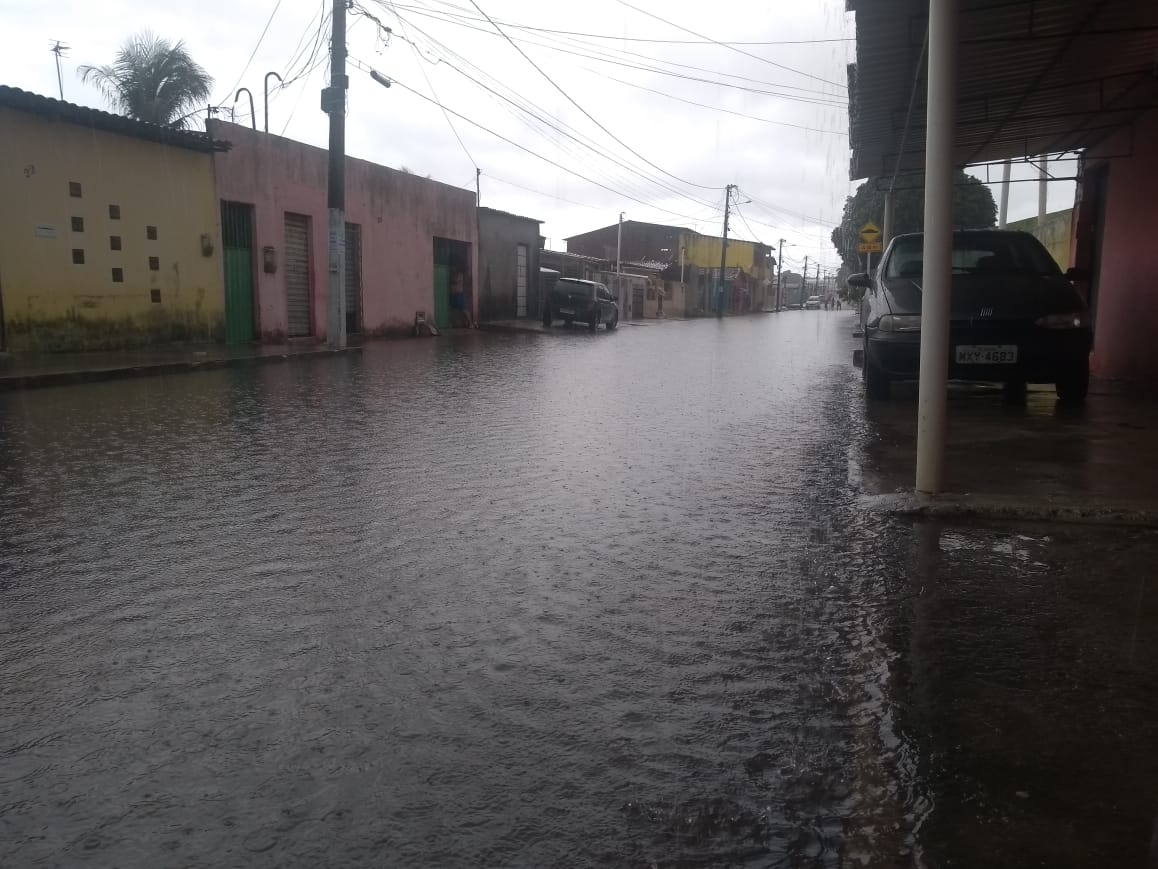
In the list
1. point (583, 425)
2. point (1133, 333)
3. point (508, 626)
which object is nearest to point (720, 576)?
point (508, 626)

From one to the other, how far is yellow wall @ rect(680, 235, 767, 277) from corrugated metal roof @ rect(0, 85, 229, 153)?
4891cm

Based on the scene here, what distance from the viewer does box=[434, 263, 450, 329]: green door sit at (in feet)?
89.1

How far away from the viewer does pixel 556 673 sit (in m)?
2.80

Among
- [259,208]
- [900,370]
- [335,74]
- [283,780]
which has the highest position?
[335,74]


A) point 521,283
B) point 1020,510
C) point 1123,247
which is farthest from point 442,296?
point 1020,510

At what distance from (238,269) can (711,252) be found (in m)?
52.4

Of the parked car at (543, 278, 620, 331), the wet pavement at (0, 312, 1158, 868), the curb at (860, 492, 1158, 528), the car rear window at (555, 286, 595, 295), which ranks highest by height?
the car rear window at (555, 286, 595, 295)

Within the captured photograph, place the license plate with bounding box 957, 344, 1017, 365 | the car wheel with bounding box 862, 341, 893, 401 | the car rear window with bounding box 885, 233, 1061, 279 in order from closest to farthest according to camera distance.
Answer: the license plate with bounding box 957, 344, 1017, 365 → the car rear window with bounding box 885, 233, 1061, 279 → the car wheel with bounding box 862, 341, 893, 401

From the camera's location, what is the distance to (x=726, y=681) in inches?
109

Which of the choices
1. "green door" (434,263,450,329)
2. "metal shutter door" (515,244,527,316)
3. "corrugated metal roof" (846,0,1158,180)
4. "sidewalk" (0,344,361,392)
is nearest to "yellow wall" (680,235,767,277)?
"metal shutter door" (515,244,527,316)

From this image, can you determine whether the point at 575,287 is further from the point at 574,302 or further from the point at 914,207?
the point at 914,207

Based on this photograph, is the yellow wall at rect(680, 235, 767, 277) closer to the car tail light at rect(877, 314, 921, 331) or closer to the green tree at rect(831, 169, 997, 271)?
the green tree at rect(831, 169, 997, 271)

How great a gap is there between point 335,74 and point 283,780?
17.4 meters

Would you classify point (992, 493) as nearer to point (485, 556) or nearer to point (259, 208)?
point (485, 556)
